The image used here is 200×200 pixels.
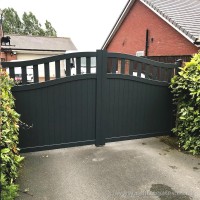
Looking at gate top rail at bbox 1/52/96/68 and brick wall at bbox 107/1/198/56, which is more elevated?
brick wall at bbox 107/1/198/56

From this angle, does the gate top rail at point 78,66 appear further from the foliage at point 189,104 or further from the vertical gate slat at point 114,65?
the foliage at point 189,104

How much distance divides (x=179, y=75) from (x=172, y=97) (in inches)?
21.0

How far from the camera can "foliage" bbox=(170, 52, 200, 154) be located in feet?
A: 13.8

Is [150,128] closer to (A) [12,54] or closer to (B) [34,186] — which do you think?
(B) [34,186]

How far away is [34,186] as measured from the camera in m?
3.08

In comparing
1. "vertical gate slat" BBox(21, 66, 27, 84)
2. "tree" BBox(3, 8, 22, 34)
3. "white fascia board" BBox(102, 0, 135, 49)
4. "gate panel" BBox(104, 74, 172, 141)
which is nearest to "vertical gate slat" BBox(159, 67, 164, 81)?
"gate panel" BBox(104, 74, 172, 141)

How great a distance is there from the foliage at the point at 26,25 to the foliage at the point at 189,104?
158 feet

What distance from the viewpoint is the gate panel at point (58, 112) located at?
13.0 feet

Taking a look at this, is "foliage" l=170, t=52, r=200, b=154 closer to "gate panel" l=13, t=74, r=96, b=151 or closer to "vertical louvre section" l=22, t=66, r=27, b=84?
"gate panel" l=13, t=74, r=96, b=151

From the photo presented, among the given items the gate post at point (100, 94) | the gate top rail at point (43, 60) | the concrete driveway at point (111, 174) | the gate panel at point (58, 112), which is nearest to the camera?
the concrete driveway at point (111, 174)

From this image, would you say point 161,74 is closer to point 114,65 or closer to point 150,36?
point 114,65

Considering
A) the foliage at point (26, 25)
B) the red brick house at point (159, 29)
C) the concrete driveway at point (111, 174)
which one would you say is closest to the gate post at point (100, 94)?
the concrete driveway at point (111, 174)

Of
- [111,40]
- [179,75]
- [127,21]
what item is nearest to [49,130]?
[179,75]

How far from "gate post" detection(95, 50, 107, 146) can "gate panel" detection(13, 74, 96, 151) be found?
0.27 feet
